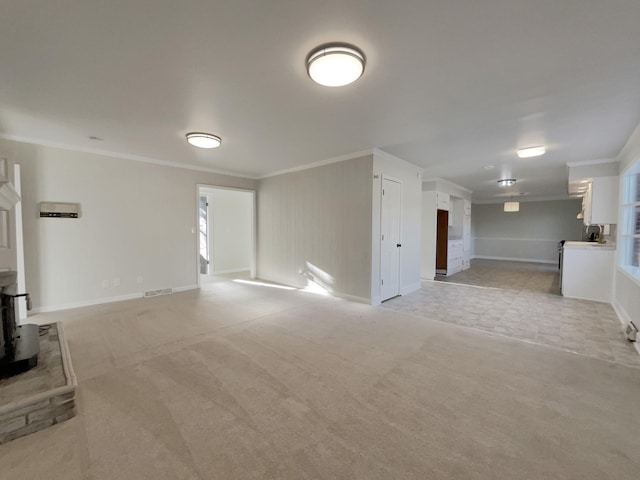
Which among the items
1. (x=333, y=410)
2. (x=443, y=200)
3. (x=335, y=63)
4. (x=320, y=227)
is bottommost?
(x=333, y=410)

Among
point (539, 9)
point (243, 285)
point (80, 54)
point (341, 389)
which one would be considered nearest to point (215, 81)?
point (80, 54)

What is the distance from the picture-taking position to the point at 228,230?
7.55 metres

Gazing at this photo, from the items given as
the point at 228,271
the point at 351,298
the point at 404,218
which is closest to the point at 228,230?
the point at 228,271

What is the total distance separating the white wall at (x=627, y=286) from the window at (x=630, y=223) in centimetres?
9

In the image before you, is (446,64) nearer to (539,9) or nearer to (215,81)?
(539,9)

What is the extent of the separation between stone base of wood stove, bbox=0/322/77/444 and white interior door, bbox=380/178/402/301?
394 centimetres

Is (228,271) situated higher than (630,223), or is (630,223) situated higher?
(630,223)

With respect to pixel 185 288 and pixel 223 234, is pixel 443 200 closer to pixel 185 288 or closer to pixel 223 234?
pixel 223 234

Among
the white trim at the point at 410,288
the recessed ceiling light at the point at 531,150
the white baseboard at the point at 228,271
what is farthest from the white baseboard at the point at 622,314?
the white baseboard at the point at 228,271

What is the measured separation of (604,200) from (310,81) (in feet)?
18.2

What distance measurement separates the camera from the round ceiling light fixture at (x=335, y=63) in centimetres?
179

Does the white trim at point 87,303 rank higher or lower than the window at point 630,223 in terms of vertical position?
lower

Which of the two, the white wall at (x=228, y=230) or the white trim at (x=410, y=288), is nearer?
the white trim at (x=410, y=288)

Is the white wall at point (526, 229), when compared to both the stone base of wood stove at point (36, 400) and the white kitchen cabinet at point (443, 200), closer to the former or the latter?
the white kitchen cabinet at point (443, 200)
